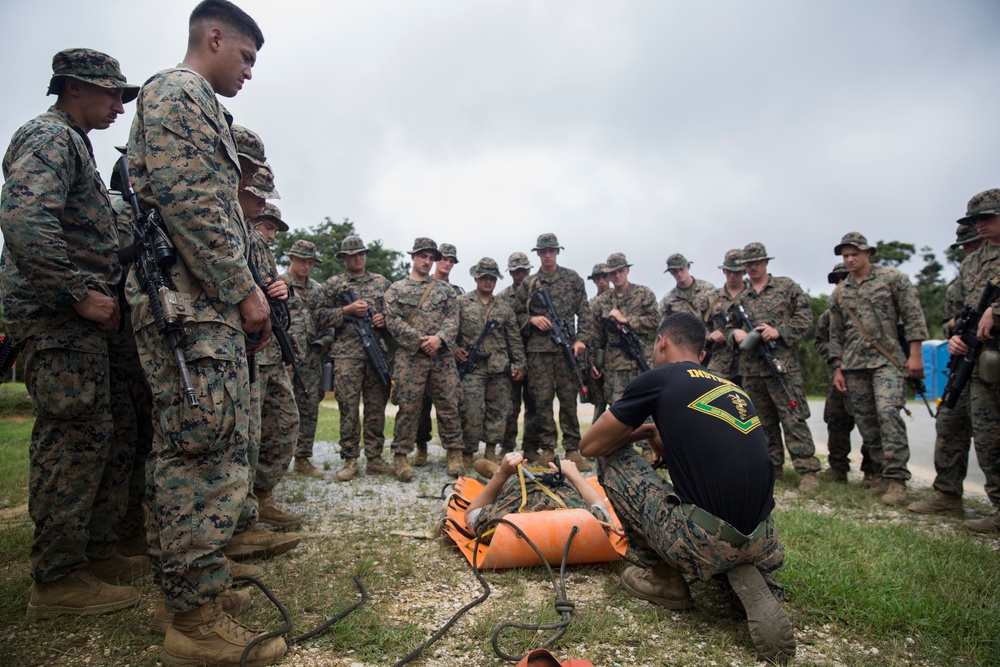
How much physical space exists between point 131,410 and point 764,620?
131 inches

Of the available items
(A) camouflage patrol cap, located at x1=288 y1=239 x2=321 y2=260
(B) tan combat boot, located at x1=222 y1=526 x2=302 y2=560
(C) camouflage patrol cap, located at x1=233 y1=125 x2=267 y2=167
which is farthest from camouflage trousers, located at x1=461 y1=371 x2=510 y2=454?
(C) camouflage patrol cap, located at x1=233 y1=125 x2=267 y2=167

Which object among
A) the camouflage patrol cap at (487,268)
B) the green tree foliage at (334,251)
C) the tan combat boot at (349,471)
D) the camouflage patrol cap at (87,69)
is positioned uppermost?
the green tree foliage at (334,251)

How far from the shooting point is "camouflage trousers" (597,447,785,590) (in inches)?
101

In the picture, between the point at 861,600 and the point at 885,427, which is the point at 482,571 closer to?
the point at 861,600

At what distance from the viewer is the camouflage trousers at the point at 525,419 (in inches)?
291

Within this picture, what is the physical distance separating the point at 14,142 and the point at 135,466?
1.79m

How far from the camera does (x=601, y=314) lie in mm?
7691

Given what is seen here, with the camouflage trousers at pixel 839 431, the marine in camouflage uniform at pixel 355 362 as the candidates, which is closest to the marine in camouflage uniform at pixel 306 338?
the marine in camouflage uniform at pixel 355 362

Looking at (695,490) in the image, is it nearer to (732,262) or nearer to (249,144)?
(249,144)

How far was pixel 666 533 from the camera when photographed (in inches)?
107

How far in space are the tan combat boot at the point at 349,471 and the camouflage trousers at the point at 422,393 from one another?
509mm

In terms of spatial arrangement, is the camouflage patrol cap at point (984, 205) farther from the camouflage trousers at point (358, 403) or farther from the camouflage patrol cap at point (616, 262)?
the camouflage trousers at point (358, 403)

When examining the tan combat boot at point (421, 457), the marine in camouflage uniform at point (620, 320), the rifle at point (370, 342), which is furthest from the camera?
the marine in camouflage uniform at point (620, 320)

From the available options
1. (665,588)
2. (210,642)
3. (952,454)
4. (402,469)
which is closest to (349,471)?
(402,469)
